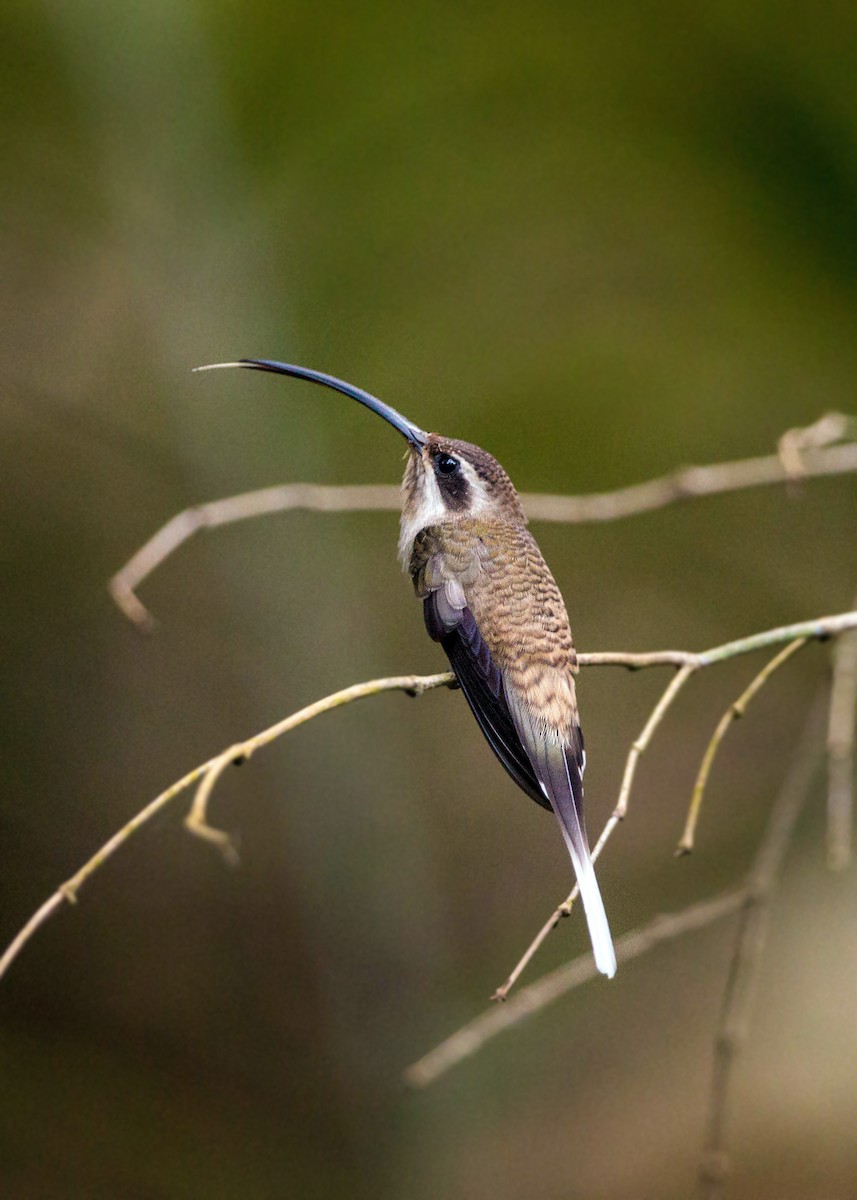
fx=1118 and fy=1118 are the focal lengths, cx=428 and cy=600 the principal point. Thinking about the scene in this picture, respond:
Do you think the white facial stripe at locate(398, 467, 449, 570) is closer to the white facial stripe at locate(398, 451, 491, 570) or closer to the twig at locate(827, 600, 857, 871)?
the white facial stripe at locate(398, 451, 491, 570)

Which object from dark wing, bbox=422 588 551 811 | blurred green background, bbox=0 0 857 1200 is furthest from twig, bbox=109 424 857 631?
blurred green background, bbox=0 0 857 1200

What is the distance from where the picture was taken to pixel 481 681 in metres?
1.34

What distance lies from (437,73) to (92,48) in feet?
3.49

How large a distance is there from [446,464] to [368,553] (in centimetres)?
222

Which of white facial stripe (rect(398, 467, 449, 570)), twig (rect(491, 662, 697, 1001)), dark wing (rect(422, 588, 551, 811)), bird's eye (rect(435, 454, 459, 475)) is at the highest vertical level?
bird's eye (rect(435, 454, 459, 475))

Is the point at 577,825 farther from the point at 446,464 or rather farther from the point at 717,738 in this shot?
the point at 446,464

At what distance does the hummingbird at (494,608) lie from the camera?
1274 mm

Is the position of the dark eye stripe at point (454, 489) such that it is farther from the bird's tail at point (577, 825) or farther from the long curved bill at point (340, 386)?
the bird's tail at point (577, 825)

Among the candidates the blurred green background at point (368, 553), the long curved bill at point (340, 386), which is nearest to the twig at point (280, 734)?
the long curved bill at point (340, 386)

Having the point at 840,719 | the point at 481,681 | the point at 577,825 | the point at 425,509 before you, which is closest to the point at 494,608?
the point at 481,681

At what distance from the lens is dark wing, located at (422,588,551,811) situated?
1.27 meters

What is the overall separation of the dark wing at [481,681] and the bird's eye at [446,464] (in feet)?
0.59

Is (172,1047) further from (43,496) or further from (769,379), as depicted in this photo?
(769,379)

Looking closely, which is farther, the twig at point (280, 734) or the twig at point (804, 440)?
the twig at point (804, 440)
